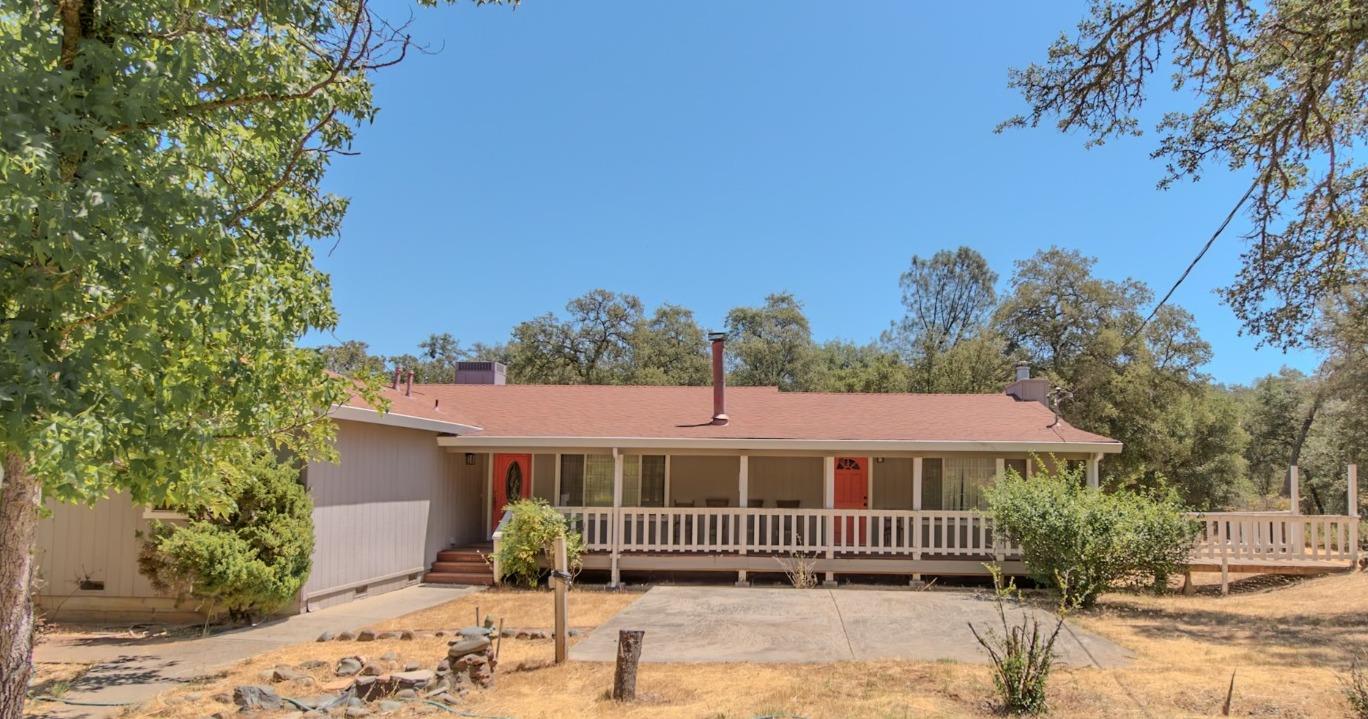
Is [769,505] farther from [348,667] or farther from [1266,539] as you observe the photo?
[348,667]

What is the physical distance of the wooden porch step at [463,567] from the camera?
1377cm

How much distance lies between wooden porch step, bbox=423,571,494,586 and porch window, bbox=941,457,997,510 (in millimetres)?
8240

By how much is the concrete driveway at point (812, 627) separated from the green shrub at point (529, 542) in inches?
70.7

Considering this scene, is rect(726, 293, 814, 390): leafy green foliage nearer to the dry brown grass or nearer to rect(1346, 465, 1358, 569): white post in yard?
rect(1346, 465, 1358, 569): white post in yard

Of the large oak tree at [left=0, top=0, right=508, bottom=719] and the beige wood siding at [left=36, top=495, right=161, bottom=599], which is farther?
the beige wood siding at [left=36, top=495, right=161, bottom=599]

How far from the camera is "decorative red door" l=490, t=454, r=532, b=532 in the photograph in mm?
15961

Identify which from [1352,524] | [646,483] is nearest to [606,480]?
[646,483]

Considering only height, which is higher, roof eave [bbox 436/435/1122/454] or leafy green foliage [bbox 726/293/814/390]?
leafy green foliage [bbox 726/293/814/390]

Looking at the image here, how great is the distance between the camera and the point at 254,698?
629cm

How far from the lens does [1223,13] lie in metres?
7.52

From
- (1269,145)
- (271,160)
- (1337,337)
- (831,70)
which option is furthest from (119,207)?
(1337,337)

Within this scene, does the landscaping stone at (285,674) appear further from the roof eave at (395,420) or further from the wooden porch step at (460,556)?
the wooden porch step at (460,556)

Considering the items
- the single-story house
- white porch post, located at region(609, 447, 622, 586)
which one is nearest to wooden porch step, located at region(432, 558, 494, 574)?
the single-story house

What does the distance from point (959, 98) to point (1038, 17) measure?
17.8 ft
